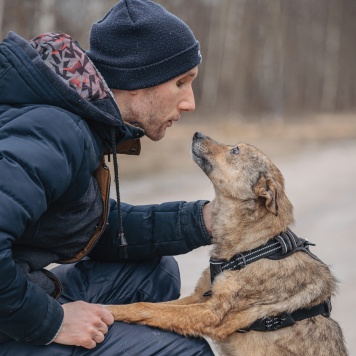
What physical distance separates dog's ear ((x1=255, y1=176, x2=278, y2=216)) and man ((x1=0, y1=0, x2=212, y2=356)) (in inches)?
13.7

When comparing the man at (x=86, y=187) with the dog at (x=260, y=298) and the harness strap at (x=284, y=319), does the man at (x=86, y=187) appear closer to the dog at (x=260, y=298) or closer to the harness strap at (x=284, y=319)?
the dog at (x=260, y=298)

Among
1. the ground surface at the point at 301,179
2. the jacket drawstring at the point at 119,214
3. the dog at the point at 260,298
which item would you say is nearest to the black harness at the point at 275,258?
the dog at the point at 260,298

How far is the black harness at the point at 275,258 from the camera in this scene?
12.3ft

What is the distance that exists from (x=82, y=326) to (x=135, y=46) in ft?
3.85

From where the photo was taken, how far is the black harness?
3.74 meters

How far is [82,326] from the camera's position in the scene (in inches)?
119

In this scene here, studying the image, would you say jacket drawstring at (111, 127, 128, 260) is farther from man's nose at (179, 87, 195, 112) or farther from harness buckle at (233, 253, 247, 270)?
harness buckle at (233, 253, 247, 270)

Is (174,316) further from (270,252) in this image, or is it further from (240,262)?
(270,252)

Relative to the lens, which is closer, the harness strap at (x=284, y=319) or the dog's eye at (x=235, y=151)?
the harness strap at (x=284, y=319)

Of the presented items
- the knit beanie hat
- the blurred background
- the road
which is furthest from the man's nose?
the blurred background

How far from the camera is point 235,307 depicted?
3.81 metres

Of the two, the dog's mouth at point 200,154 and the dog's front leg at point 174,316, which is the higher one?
the dog's mouth at point 200,154

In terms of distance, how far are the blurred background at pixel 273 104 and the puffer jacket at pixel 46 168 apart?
119 inches

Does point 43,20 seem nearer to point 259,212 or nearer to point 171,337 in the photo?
point 259,212
